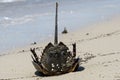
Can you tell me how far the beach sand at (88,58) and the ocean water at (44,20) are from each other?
129 centimetres

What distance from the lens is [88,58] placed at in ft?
48.9

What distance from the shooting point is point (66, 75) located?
12727 mm

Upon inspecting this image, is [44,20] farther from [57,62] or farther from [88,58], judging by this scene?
[57,62]

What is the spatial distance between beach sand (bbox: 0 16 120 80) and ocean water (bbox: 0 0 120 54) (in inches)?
51.0

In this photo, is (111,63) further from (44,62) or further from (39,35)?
(39,35)

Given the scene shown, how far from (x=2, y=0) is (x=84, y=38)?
24021 mm

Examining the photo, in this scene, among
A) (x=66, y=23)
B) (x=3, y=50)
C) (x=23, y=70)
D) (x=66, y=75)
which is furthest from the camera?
(x=66, y=23)

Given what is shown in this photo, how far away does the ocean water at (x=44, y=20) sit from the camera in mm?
20359

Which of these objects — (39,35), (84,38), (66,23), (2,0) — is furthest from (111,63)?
(2,0)

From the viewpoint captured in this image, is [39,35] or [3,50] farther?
[39,35]

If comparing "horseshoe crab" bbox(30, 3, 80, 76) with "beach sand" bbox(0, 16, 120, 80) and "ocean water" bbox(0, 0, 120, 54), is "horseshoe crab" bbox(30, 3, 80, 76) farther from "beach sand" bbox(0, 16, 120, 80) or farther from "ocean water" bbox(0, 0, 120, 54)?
"ocean water" bbox(0, 0, 120, 54)

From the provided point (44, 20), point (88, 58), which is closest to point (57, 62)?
point (88, 58)

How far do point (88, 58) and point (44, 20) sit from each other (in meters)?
10.1

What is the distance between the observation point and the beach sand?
1260 centimetres
